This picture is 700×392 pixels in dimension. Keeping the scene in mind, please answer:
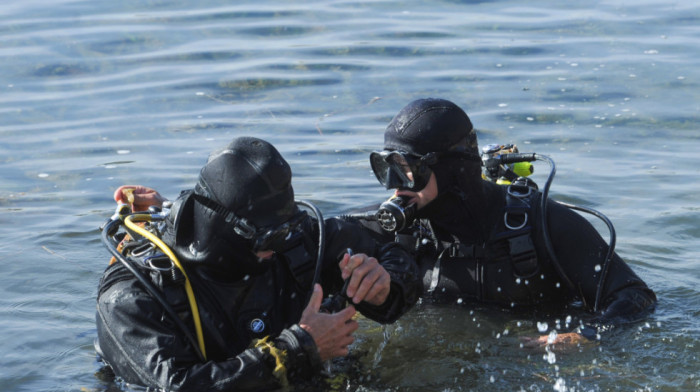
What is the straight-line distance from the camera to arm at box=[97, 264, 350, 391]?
3.44 metres

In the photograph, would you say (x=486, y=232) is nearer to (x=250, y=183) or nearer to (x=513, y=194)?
(x=513, y=194)

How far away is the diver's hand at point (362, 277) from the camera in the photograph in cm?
369

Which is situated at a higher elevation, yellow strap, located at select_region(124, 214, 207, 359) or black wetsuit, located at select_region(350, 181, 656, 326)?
yellow strap, located at select_region(124, 214, 207, 359)

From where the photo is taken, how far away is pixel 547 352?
439cm

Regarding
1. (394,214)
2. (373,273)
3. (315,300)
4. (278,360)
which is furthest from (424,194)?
(278,360)

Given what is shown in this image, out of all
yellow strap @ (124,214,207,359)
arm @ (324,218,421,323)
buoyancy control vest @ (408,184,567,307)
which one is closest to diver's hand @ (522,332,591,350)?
buoyancy control vest @ (408,184,567,307)

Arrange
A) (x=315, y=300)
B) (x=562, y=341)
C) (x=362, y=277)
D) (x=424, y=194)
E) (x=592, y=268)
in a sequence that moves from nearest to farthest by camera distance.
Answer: (x=315, y=300) → (x=362, y=277) → (x=562, y=341) → (x=592, y=268) → (x=424, y=194)

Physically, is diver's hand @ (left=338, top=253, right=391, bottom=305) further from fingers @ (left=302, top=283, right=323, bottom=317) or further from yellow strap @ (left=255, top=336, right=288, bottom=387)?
yellow strap @ (left=255, top=336, right=288, bottom=387)

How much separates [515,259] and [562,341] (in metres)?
0.45

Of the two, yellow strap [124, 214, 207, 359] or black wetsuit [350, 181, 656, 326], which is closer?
yellow strap [124, 214, 207, 359]

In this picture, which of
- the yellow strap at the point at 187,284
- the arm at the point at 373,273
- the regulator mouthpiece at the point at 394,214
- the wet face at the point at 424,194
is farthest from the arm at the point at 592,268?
the yellow strap at the point at 187,284

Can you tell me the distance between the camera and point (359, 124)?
8930 mm

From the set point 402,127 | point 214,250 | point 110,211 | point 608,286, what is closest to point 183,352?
point 214,250

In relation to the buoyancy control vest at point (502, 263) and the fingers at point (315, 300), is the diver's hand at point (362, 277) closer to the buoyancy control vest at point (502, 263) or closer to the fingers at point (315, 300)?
the fingers at point (315, 300)
